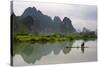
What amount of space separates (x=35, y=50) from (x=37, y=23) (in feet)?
0.85

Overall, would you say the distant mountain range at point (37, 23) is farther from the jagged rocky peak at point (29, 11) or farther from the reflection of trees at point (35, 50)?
the reflection of trees at point (35, 50)

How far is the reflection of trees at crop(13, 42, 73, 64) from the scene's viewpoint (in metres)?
2.01

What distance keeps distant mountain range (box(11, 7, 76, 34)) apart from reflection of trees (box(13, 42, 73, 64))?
13 centimetres

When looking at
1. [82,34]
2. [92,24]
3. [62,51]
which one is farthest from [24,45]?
[92,24]

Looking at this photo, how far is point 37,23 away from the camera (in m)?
2.09

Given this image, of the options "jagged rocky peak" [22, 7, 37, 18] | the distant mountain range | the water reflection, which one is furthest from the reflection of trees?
"jagged rocky peak" [22, 7, 37, 18]

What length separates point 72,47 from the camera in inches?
87.5

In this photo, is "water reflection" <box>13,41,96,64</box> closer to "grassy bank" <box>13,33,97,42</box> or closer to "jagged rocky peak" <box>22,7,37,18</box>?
"grassy bank" <box>13,33,97,42</box>

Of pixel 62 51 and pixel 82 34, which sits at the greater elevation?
pixel 82 34

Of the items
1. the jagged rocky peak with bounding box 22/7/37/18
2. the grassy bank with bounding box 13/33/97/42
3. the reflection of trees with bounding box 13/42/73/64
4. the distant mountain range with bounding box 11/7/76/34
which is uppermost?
the jagged rocky peak with bounding box 22/7/37/18

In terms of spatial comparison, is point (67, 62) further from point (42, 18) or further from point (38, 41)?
point (42, 18)

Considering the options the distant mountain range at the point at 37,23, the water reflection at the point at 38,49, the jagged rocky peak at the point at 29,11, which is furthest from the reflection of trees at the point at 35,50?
the jagged rocky peak at the point at 29,11

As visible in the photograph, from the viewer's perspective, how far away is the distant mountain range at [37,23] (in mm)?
2008

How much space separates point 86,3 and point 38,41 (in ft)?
2.23
